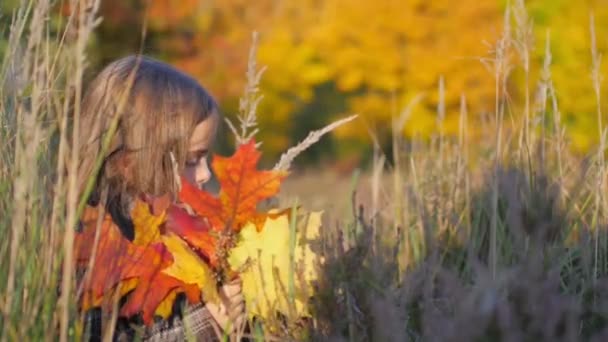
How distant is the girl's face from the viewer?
104 inches

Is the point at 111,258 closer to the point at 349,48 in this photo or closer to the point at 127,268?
the point at 127,268

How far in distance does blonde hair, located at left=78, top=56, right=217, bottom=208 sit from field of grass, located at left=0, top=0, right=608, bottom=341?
14 centimetres

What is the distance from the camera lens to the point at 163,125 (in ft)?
8.70

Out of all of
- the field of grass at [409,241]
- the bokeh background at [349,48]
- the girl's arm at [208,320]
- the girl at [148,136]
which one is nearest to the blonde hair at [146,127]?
the girl at [148,136]

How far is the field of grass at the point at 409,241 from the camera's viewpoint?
1.68m

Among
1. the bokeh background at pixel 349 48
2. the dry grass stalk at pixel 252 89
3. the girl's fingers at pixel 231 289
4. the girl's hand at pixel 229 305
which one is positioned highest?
the dry grass stalk at pixel 252 89

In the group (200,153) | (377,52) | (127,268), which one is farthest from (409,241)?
(377,52)

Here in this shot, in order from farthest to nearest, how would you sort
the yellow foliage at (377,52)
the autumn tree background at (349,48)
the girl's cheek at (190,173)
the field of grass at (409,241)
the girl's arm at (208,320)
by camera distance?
the autumn tree background at (349,48)
the yellow foliage at (377,52)
the girl's cheek at (190,173)
the girl's arm at (208,320)
the field of grass at (409,241)


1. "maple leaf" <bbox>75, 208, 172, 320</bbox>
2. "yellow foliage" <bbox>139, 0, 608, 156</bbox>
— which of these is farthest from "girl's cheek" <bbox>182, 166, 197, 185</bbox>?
"yellow foliage" <bbox>139, 0, 608, 156</bbox>

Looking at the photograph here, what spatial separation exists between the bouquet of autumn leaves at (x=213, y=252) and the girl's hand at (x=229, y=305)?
24mm

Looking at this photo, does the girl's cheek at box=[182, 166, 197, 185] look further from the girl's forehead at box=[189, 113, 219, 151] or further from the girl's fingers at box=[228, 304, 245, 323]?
the girl's fingers at box=[228, 304, 245, 323]

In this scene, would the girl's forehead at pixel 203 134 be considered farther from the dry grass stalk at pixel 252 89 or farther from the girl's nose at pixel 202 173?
the dry grass stalk at pixel 252 89

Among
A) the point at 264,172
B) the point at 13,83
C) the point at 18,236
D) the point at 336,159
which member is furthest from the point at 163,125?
the point at 336,159

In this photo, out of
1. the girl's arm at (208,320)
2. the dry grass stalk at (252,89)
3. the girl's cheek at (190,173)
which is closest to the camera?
the dry grass stalk at (252,89)
